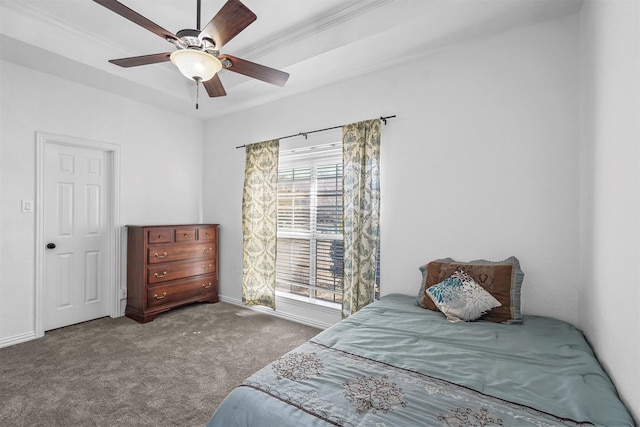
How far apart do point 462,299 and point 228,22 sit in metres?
2.23

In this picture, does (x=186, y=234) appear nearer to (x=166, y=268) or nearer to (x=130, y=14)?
(x=166, y=268)

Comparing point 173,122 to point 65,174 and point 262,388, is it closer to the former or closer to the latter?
point 65,174

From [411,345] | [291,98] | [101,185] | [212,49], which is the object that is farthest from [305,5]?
[101,185]

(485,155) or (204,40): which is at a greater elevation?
(204,40)

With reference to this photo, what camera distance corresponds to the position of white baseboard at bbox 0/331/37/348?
9.27 feet

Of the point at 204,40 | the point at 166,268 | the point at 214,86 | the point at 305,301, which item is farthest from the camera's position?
the point at 166,268

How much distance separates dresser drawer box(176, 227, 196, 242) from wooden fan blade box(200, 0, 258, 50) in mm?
2556

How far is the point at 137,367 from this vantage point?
2.46 metres

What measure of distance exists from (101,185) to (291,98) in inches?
99.6

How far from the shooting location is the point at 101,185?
3645mm

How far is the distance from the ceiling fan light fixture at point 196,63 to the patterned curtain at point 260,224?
182 centimetres

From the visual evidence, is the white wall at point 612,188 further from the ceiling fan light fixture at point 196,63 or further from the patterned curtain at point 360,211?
the ceiling fan light fixture at point 196,63

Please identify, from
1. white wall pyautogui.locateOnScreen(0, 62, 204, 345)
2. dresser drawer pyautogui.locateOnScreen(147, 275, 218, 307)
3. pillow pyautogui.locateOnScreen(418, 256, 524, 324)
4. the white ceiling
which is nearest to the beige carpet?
dresser drawer pyautogui.locateOnScreen(147, 275, 218, 307)

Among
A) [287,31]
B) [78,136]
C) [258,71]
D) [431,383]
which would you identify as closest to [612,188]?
[431,383]
